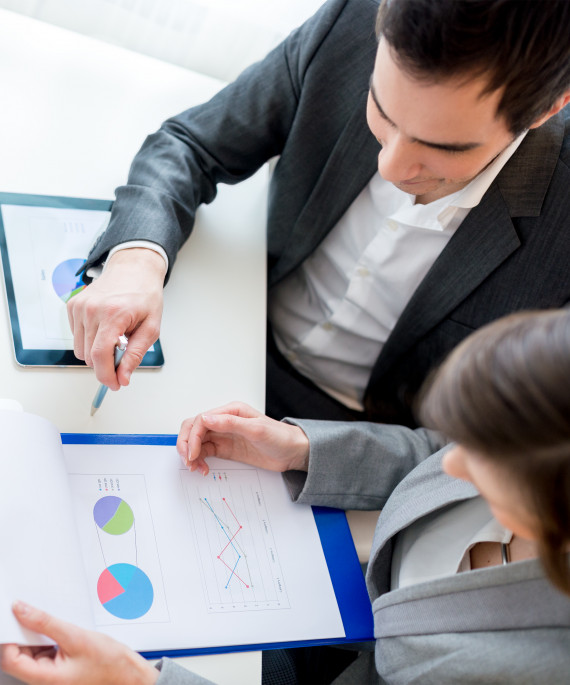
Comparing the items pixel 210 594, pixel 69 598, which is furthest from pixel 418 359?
pixel 69 598

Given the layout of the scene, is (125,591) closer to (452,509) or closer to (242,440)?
(242,440)

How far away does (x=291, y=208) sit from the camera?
1.16 metres

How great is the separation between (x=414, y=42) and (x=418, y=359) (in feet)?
1.89

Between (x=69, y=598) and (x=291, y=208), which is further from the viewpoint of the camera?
(x=291, y=208)

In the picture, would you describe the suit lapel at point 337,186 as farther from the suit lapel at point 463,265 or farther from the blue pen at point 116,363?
the blue pen at point 116,363

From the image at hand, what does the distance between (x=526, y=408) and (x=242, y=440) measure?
447 millimetres

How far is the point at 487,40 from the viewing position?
67 cm

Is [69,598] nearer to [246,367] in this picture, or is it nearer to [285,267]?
[246,367]

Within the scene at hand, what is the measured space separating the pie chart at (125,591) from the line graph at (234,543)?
0.07 meters

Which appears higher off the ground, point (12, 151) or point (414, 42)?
point (414, 42)

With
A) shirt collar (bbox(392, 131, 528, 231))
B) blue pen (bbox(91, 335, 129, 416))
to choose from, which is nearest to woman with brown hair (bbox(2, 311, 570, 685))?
blue pen (bbox(91, 335, 129, 416))

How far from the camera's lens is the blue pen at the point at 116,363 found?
818mm

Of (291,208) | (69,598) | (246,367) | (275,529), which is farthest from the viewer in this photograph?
(291,208)

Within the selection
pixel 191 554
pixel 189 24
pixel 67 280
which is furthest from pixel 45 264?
pixel 189 24
